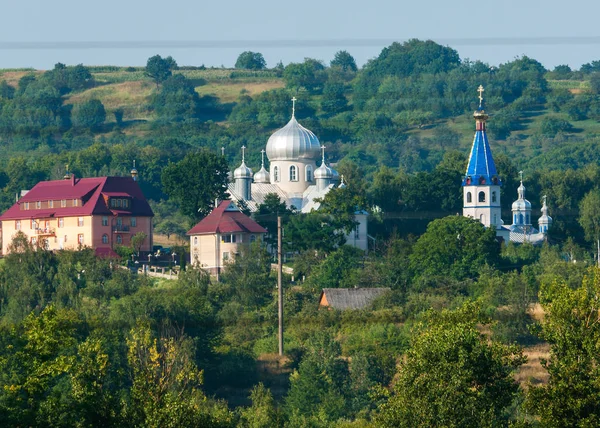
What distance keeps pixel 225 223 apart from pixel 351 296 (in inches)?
319

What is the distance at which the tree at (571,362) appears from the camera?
1604 inches

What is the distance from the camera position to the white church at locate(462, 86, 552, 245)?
8875 cm

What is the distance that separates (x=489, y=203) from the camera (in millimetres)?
89125

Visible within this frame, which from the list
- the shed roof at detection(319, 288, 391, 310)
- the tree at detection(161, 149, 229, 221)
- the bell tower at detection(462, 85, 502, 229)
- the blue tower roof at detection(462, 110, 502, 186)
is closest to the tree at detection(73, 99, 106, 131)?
the blue tower roof at detection(462, 110, 502, 186)

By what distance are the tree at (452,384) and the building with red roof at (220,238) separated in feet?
124

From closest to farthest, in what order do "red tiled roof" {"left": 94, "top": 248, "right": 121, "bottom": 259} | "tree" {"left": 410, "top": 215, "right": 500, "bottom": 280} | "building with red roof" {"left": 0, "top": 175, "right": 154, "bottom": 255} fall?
"tree" {"left": 410, "top": 215, "right": 500, "bottom": 280} < "red tiled roof" {"left": 94, "top": 248, "right": 121, "bottom": 259} < "building with red roof" {"left": 0, "top": 175, "right": 154, "bottom": 255}

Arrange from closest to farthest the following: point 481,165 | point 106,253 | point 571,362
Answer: point 571,362 < point 106,253 < point 481,165

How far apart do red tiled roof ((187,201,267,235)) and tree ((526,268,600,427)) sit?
125 feet

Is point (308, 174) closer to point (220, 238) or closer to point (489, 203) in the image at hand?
point (489, 203)

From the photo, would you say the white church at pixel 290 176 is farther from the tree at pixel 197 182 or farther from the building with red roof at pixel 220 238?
the building with red roof at pixel 220 238

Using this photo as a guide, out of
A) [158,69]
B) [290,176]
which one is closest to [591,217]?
[290,176]

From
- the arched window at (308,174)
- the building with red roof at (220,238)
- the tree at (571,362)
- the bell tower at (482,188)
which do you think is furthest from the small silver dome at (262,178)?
the tree at (571,362)

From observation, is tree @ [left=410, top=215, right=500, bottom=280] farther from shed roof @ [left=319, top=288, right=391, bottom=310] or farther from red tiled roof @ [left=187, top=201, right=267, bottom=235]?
red tiled roof @ [left=187, top=201, right=267, bottom=235]

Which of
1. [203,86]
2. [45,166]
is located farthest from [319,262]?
[203,86]
